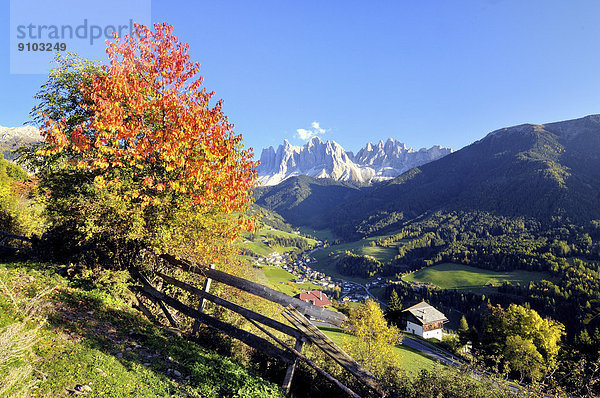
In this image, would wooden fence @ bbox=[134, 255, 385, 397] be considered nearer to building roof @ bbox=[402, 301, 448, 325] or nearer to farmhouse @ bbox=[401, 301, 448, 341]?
farmhouse @ bbox=[401, 301, 448, 341]

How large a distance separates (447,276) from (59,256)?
20325 cm

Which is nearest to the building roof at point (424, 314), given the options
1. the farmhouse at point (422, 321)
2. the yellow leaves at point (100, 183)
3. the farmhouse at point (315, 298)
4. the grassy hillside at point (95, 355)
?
the farmhouse at point (422, 321)

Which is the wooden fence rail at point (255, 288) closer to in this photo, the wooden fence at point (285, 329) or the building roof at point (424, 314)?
the wooden fence at point (285, 329)

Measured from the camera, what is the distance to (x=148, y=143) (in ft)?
33.1

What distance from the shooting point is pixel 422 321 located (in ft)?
303

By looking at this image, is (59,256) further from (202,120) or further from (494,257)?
(494,257)

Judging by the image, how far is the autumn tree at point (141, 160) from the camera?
9695 mm

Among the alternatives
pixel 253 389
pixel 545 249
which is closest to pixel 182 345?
pixel 253 389

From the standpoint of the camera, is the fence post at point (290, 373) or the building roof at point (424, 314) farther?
the building roof at point (424, 314)

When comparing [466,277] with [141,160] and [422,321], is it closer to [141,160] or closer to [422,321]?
[422,321]

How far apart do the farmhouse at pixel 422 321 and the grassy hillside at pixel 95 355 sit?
102m

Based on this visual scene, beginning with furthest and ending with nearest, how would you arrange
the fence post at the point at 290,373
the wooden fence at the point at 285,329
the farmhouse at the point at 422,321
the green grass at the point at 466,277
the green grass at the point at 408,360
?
1. the green grass at the point at 466,277
2. the farmhouse at the point at 422,321
3. the green grass at the point at 408,360
4. the fence post at the point at 290,373
5. the wooden fence at the point at 285,329

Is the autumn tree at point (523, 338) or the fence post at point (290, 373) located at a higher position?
the fence post at point (290, 373)

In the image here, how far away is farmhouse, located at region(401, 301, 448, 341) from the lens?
91688 mm
